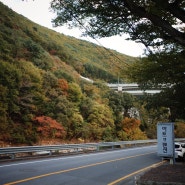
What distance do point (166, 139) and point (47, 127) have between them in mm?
14522

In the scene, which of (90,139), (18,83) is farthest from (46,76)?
(90,139)

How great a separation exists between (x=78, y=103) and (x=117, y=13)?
Result: 24.9 meters

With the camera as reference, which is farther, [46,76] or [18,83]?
[46,76]

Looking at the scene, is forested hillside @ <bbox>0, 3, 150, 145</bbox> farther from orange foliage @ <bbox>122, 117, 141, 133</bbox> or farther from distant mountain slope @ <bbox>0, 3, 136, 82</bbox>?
distant mountain slope @ <bbox>0, 3, 136, 82</bbox>

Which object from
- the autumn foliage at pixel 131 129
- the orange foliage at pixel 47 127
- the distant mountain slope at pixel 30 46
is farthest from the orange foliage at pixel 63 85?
the autumn foliage at pixel 131 129

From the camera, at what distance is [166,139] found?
1399 centimetres

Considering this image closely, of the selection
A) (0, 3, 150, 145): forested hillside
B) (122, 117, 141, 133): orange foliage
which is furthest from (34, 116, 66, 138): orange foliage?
(122, 117, 141, 133): orange foliage

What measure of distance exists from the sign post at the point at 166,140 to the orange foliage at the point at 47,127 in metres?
14.0

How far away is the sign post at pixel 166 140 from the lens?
1391 centimetres

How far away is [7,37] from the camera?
33.6m

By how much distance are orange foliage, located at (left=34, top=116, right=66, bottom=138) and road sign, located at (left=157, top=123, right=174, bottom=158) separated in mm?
13968

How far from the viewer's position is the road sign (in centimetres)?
1391

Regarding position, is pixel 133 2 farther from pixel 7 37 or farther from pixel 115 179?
pixel 7 37

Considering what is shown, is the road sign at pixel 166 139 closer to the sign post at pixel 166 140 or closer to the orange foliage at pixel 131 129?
the sign post at pixel 166 140
